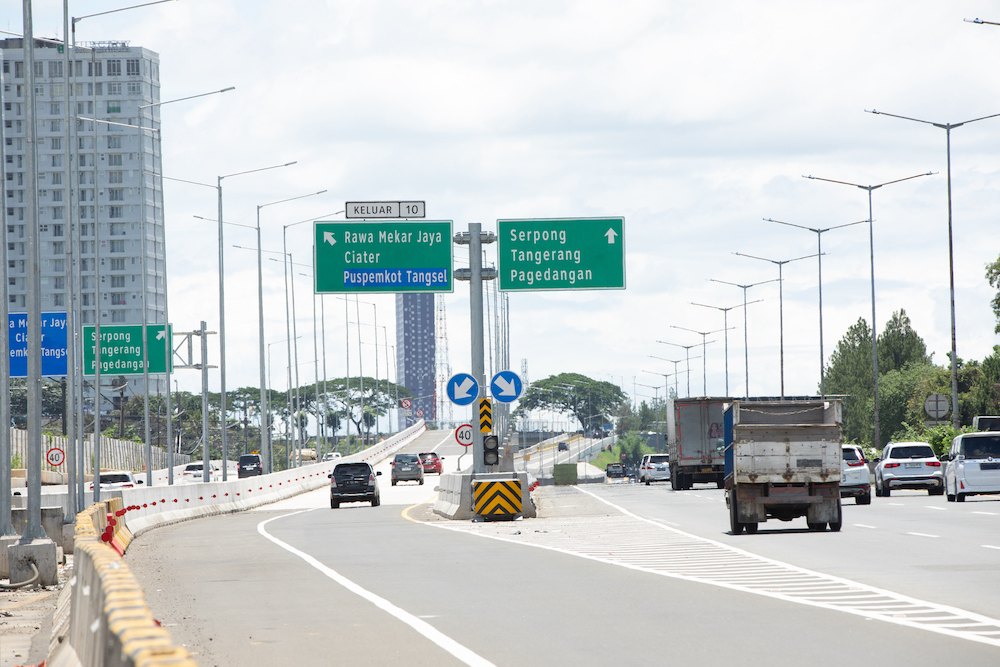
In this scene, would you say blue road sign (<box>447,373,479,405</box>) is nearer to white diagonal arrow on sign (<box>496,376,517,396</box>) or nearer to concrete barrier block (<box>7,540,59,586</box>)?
white diagonal arrow on sign (<box>496,376,517,396</box>)

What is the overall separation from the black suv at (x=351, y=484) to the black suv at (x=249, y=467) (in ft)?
146

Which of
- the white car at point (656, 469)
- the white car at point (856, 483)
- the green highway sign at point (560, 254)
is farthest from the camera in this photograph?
the white car at point (656, 469)

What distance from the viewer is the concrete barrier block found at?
59.6 ft

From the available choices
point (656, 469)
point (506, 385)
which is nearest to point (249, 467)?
point (656, 469)

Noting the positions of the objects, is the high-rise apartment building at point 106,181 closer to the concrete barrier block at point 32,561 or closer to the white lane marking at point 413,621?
the concrete barrier block at point 32,561

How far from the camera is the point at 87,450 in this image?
8912cm

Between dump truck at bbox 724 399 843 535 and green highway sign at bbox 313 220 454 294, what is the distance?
1176 cm

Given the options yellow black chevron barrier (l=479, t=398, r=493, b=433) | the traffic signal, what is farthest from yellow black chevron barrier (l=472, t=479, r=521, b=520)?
yellow black chevron barrier (l=479, t=398, r=493, b=433)

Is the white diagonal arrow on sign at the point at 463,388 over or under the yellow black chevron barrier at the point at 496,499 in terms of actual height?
over

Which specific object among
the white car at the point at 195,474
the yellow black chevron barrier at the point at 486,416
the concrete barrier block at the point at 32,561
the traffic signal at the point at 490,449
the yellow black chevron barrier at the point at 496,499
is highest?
the yellow black chevron barrier at the point at 486,416

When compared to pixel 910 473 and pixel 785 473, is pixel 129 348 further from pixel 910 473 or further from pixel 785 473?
pixel 785 473

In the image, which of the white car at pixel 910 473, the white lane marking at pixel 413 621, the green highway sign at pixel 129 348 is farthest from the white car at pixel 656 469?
the white lane marking at pixel 413 621

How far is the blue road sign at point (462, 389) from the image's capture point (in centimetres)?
3130

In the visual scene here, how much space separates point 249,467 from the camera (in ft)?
295
